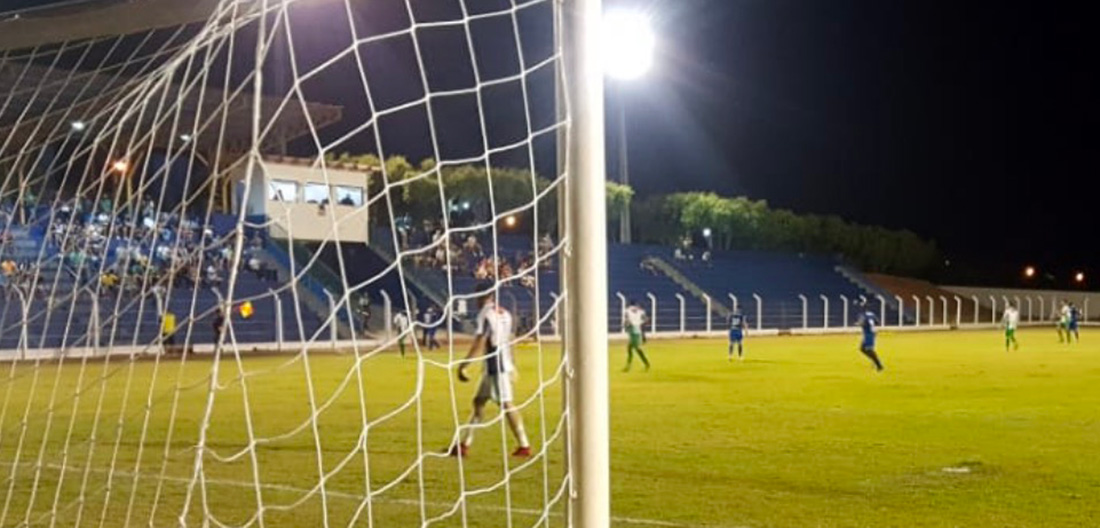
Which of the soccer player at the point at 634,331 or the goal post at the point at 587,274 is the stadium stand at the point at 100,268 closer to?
the goal post at the point at 587,274

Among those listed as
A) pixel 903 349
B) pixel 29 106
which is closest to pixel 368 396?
pixel 29 106

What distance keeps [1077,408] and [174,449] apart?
9935 millimetres

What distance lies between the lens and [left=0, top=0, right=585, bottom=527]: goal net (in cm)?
412

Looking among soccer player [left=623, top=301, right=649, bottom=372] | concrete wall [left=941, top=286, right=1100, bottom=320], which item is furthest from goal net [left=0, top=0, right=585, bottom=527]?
concrete wall [left=941, top=286, right=1100, bottom=320]

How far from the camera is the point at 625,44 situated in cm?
1169

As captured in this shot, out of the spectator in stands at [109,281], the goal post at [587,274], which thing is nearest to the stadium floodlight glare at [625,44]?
the goal post at [587,274]

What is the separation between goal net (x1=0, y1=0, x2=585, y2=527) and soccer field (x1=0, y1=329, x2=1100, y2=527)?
2.9 inches

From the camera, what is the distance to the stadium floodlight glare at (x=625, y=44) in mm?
8078

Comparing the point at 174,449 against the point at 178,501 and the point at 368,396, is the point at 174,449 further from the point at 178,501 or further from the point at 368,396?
the point at 368,396

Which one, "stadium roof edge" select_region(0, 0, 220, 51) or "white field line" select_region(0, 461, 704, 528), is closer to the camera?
"stadium roof edge" select_region(0, 0, 220, 51)

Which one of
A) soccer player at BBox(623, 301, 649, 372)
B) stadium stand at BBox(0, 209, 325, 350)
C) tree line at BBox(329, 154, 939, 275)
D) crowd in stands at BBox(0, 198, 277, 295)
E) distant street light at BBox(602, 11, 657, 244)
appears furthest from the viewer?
tree line at BBox(329, 154, 939, 275)

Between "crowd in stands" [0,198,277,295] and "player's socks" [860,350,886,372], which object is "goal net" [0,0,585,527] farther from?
"player's socks" [860,350,886,372]

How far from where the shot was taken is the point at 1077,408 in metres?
14.7

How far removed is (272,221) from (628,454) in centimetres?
667
